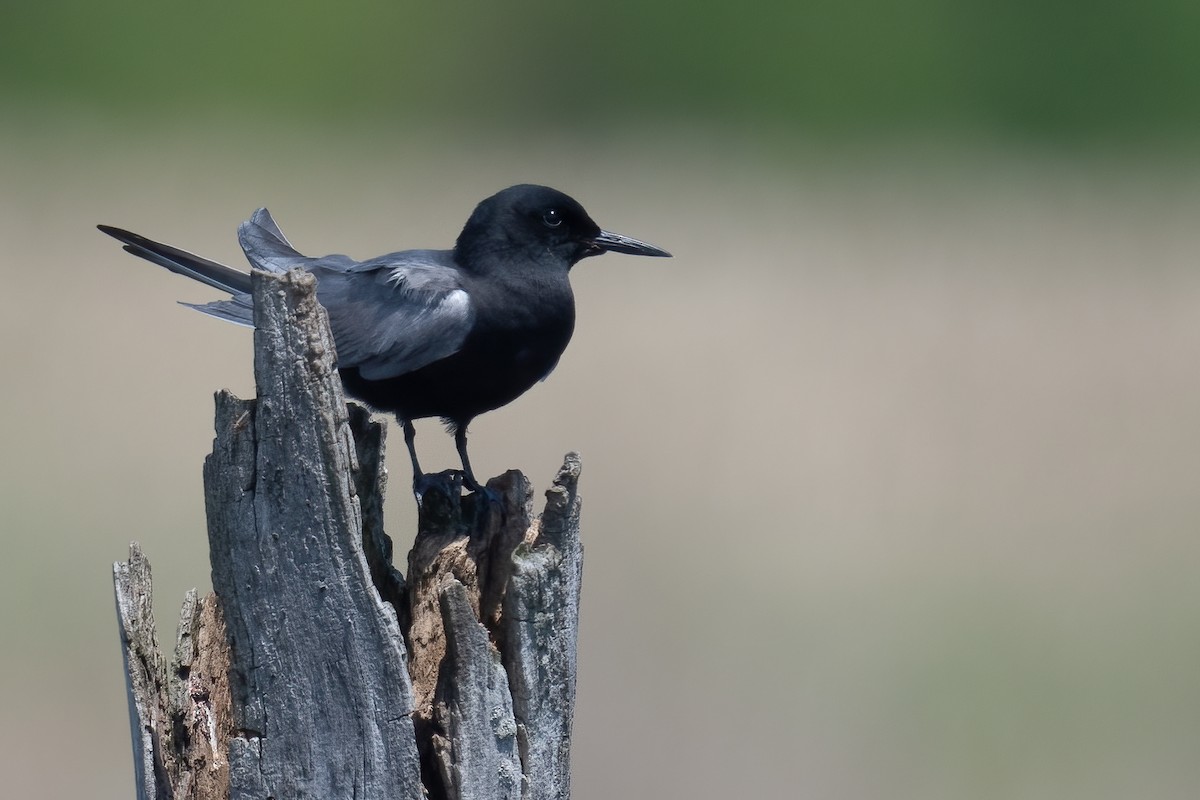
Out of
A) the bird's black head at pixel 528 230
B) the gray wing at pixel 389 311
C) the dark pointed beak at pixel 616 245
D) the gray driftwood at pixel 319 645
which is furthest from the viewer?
the dark pointed beak at pixel 616 245

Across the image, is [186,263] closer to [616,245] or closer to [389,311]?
[389,311]

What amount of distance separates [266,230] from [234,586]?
216cm

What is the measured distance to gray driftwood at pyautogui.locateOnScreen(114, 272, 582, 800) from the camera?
3072 mm

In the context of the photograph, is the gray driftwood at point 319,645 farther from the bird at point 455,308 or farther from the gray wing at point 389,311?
the gray wing at point 389,311

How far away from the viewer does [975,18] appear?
1953 cm

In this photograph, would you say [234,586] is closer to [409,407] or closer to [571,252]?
[409,407]

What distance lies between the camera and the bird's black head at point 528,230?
474cm

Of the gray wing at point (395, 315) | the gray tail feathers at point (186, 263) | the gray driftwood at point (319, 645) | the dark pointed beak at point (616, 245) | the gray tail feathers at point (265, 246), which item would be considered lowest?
the gray driftwood at point (319, 645)

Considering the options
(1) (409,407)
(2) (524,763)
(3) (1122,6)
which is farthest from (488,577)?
(3) (1122,6)

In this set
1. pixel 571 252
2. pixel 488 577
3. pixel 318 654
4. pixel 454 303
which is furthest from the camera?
pixel 571 252

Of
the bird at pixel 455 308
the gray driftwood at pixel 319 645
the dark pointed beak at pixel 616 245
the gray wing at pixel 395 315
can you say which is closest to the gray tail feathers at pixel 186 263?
the bird at pixel 455 308

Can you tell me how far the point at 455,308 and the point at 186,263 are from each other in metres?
0.85

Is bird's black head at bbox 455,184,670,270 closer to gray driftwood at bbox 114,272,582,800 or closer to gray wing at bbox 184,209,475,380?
gray wing at bbox 184,209,475,380

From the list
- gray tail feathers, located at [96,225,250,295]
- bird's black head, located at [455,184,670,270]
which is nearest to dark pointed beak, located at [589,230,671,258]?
bird's black head, located at [455,184,670,270]
